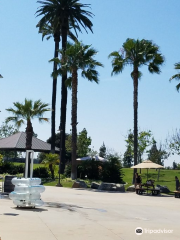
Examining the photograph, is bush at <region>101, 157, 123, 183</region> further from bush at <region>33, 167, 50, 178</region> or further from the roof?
the roof

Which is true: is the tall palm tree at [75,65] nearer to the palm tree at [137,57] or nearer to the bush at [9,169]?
the palm tree at [137,57]

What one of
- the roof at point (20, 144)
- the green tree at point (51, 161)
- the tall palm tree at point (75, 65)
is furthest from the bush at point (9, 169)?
the tall palm tree at point (75, 65)

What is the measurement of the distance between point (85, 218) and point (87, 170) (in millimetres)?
24255

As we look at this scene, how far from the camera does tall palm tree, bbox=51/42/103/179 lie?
33781mm

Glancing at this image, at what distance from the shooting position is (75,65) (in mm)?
34312

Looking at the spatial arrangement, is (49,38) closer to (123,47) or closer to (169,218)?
(123,47)

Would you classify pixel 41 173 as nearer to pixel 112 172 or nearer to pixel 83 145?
pixel 112 172

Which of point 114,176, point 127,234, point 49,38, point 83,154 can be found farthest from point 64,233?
point 83,154

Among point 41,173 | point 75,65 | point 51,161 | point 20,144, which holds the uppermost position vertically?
point 75,65

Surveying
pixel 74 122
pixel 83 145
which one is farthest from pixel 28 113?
pixel 83 145

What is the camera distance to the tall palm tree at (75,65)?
3378cm

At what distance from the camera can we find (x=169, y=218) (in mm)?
13352

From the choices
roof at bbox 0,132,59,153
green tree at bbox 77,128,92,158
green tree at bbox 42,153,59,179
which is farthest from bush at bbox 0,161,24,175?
green tree at bbox 77,128,92,158

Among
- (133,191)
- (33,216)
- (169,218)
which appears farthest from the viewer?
(133,191)
